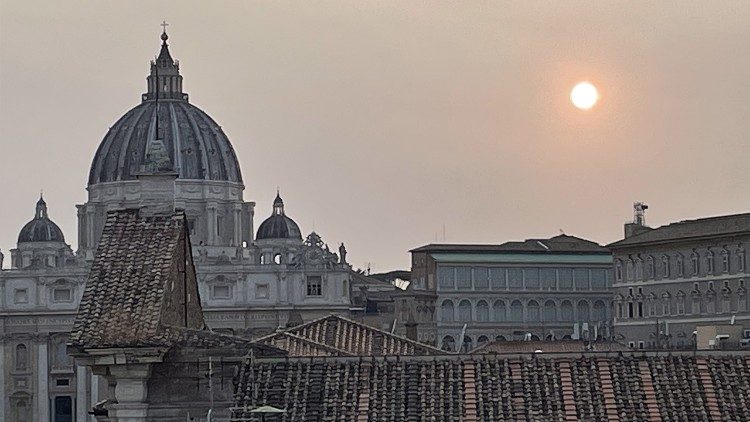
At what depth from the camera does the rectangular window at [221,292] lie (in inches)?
6240

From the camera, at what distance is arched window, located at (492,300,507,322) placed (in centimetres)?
14988

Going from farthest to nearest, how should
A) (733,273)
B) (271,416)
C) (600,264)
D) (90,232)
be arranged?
1. (90,232)
2. (600,264)
3. (733,273)
4. (271,416)

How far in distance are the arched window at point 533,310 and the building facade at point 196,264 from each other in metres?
11.2

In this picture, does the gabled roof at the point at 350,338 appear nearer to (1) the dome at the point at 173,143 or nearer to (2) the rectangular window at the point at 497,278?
(2) the rectangular window at the point at 497,278

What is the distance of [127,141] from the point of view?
175 m

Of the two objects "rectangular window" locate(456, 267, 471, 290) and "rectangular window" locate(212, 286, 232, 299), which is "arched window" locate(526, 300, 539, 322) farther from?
"rectangular window" locate(212, 286, 232, 299)

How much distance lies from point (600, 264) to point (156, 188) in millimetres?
123318

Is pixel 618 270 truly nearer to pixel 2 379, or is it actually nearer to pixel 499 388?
pixel 2 379

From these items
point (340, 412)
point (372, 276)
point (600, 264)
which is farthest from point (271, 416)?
point (372, 276)

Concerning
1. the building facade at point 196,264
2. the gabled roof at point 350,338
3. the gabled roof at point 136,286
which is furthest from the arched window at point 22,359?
the gabled roof at point 136,286

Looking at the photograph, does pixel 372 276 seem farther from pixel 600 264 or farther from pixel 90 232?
pixel 600 264

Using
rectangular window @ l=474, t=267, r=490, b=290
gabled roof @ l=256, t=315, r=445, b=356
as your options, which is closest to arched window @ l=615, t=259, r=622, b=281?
rectangular window @ l=474, t=267, r=490, b=290

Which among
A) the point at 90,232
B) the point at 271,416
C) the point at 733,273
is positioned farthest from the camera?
the point at 90,232

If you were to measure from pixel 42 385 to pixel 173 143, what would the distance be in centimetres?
2520
